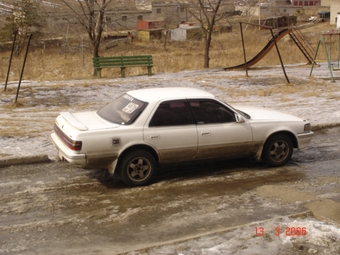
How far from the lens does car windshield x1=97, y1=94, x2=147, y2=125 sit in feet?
26.6

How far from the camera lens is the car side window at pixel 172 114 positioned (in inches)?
320

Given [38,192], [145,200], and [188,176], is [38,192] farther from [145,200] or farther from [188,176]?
[188,176]

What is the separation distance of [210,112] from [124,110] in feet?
4.58

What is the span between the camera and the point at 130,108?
328 inches

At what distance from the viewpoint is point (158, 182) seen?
824 centimetres

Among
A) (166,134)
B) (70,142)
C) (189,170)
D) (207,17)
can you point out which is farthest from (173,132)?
(207,17)

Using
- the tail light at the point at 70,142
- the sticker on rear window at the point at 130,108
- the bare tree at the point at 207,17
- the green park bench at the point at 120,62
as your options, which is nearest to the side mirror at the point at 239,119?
the sticker on rear window at the point at 130,108

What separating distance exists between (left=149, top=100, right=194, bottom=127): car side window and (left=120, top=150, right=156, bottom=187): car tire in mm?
514

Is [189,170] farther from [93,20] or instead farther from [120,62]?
[93,20]

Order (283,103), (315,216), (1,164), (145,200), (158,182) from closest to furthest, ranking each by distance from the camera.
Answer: (315,216)
(145,200)
(158,182)
(1,164)
(283,103)

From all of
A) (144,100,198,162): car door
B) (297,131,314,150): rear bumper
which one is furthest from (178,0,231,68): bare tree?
(144,100,198,162): car door

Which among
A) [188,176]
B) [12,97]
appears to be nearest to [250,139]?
[188,176]

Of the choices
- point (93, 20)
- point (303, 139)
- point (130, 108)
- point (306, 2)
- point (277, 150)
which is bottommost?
point (277, 150)

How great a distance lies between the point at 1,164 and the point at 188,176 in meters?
3.26
